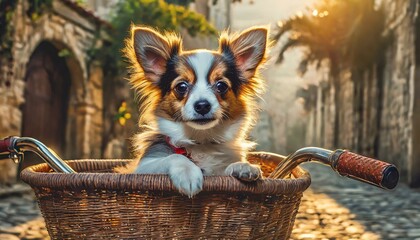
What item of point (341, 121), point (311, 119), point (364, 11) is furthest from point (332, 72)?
point (311, 119)

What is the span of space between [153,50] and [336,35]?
13.2 m

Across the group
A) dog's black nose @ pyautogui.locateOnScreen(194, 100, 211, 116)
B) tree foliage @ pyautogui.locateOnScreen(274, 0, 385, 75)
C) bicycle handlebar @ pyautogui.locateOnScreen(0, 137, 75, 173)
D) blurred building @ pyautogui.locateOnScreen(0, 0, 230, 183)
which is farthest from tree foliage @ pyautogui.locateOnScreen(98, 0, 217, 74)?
dog's black nose @ pyautogui.locateOnScreen(194, 100, 211, 116)

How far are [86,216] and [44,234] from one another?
8.55 feet

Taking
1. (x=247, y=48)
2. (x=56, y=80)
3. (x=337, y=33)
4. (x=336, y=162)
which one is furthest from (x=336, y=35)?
(x=336, y=162)

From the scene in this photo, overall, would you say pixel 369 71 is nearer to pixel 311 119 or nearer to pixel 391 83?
pixel 391 83

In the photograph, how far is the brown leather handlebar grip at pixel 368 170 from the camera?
1.75 meters

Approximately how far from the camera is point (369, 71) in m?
13.0

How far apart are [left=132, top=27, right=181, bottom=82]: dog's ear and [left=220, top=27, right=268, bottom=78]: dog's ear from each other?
24 cm

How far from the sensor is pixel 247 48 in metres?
2.76

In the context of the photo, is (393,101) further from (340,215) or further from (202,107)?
(202,107)

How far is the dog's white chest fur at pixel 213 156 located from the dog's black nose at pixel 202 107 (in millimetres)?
177

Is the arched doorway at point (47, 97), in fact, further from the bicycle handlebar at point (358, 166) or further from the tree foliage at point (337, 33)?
the bicycle handlebar at point (358, 166)

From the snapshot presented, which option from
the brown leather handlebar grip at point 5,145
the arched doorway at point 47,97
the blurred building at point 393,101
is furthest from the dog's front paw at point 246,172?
the blurred building at point 393,101

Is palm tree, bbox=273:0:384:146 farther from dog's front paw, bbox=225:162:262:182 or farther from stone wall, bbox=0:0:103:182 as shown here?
dog's front paw, bbox=225:162:262:182
